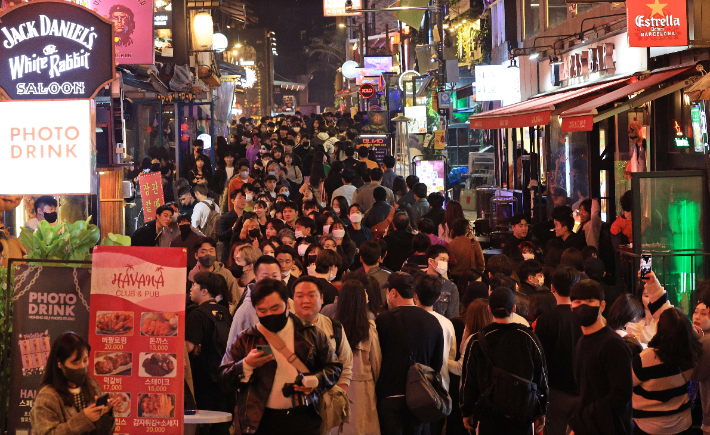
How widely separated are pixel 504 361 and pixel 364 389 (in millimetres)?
1088

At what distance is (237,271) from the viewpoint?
8.52 m

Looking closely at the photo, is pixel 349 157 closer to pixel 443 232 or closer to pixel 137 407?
pixel 443 232

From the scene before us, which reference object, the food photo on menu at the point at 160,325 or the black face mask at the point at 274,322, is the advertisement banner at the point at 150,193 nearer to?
the food photo on menu at the point at 160,325

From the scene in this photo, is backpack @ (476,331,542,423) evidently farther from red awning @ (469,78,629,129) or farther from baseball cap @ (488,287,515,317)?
red awning @ (469,78,629,129)

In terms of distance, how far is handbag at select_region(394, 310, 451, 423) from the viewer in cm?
586

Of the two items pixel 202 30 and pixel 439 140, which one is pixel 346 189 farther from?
pixel 439 140

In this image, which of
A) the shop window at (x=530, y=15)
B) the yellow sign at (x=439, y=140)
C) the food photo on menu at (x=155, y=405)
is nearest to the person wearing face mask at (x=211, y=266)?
the food photo on menu at (x=155, y=405)

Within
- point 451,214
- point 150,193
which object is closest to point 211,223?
point 150,193

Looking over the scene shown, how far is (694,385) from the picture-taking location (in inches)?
263

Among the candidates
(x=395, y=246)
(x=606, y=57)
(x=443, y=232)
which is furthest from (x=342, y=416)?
(x=606, y=57)

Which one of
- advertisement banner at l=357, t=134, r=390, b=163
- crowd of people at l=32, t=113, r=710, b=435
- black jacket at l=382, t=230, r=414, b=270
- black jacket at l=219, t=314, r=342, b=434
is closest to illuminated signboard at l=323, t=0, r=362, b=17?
advertisement banner at l=357, t=134, r=390, b=163

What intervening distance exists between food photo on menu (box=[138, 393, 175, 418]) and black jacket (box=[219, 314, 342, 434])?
1.40 feet

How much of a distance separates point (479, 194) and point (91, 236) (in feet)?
55.5

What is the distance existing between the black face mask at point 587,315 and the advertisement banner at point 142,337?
2.73 meters
